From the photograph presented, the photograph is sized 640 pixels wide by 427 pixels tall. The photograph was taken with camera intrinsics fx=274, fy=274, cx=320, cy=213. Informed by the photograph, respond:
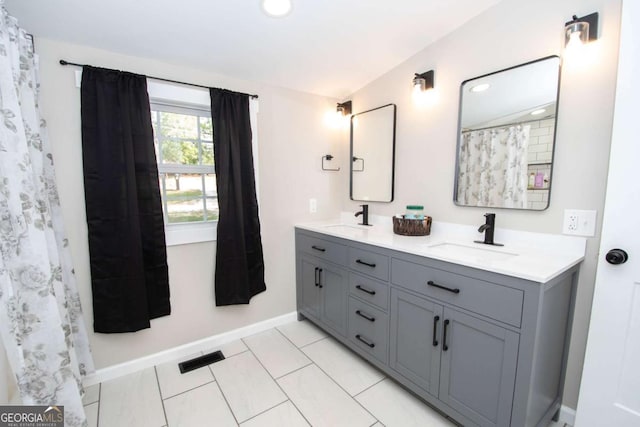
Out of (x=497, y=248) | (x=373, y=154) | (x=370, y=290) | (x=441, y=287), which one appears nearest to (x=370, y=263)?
(x=370, y=290)

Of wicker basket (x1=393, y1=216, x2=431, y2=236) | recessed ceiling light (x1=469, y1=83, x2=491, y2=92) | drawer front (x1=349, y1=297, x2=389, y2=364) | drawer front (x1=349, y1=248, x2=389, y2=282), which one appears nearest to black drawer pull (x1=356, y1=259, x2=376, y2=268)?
drawer front (x1=349, y1=248, x2=389, y2=282)

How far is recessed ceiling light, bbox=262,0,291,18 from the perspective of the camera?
1.56 metres

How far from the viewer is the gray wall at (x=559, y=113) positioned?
136 centimetres

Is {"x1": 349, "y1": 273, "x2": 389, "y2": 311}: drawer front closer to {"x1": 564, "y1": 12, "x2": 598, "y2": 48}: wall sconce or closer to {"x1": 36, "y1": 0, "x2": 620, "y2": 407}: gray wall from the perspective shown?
{"x1": 36, "y1": 0, "x2": 620, "y2": 407}: gray wall

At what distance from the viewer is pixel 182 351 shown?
2.13 meters

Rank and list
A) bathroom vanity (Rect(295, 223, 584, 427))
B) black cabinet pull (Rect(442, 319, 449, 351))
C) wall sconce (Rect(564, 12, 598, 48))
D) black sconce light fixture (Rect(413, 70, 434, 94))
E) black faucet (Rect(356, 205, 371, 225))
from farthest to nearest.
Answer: black faucet (Rect(356, 205, 371, 225))
black sconce light fixture (Rect(413, 70, 434, 94))
black cabinet pull (Rect(442, 319, 449, 351))
wall sconce (Rect(564, 12, 598, 48))
bathroom vanity (Rect(295, 223, 584, 427))

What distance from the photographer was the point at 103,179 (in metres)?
1.72

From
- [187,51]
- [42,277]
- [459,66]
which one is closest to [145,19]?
[187,51]

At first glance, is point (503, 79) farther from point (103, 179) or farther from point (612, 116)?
point (103, 179)

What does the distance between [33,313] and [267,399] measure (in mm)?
1305

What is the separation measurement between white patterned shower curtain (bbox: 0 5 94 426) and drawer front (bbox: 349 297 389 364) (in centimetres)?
162

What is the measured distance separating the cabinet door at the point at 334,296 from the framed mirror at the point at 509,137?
1.03m

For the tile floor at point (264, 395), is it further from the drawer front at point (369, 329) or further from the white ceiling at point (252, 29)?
the white ceiling at point (252, 29)

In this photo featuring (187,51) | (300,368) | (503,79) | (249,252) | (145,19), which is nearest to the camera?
(145,19)
